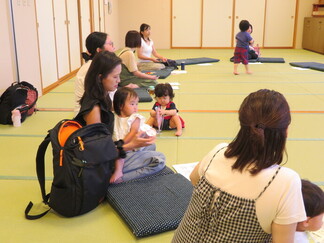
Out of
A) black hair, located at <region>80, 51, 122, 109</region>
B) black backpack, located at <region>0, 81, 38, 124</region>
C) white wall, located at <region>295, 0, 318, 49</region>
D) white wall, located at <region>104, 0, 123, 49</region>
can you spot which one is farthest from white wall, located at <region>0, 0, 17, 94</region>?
white wall, located at <region>295, 0, 318, 49</region>

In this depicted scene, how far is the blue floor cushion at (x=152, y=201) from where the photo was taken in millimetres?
1885

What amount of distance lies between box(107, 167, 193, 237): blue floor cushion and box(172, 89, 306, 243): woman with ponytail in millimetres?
643

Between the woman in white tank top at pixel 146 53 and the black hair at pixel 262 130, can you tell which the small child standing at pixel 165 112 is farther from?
the woman in white tank top at pixel 146 53

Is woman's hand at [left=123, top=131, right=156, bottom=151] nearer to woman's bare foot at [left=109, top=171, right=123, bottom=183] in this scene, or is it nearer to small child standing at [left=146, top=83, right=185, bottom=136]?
woman's bare foot at [left=109, top=171, right=123, bottom=183]

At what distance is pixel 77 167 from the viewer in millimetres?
1935

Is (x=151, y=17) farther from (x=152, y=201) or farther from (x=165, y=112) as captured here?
(x=152, y=201)

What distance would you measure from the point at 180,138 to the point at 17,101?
1.71m

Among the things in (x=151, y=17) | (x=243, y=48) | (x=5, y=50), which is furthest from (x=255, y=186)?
(x=151, y=17)

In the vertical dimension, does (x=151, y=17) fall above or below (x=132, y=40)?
above

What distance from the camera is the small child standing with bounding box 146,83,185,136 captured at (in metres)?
3.31

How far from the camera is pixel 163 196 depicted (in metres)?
2.13

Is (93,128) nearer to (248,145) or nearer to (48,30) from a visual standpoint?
(248,145)

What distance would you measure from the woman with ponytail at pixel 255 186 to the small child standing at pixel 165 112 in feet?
6.76

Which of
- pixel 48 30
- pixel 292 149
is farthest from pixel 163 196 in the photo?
pixel 48 30
